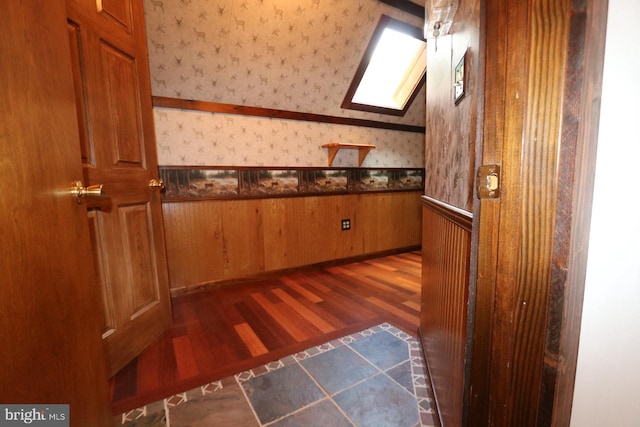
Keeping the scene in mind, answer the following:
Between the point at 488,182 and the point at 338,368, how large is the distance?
1369 mm

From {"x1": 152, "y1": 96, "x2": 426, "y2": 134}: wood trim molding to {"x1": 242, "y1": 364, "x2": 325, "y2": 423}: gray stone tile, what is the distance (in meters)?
2.17

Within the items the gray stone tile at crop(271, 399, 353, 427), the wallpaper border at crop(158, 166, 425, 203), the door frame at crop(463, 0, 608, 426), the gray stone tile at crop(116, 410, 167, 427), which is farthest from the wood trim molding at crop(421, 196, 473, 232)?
the wallpaper border at crop(158, 166, 425, 203)

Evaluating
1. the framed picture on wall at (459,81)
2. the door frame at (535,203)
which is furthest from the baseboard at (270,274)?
the door frame at (535,203)

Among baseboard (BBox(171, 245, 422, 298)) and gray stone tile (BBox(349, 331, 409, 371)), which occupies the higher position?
gray stone tile (BBox(349, 331, 409, 371))

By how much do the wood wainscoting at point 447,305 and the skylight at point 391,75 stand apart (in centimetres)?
211

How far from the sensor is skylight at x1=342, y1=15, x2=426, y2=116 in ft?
9.55

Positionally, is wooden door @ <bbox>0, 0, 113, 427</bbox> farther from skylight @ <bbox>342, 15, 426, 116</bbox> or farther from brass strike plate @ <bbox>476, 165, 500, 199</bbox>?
skylight @ <bbox>342, 15, 426, 116</bbox>

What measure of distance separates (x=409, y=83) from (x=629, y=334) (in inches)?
140

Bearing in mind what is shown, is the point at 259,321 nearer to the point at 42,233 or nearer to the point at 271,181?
the point at 271,181

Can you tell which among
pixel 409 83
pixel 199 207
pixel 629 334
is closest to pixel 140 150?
pixel 199 207

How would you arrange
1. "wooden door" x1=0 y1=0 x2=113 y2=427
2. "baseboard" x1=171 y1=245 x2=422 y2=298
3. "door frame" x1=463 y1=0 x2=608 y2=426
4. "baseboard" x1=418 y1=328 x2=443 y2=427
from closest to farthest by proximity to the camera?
"door frame" x1=463 y1=0 x2=608 y2=426, "wooden door" x1=0 y1=0 x2=113 y2=427, "baseboard" x1=418 y1=328 x2=443 y2=427, "baseboard" x1=171 y1=245 x2=422 y2=298

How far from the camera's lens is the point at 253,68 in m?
2.44

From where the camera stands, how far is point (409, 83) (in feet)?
11.3

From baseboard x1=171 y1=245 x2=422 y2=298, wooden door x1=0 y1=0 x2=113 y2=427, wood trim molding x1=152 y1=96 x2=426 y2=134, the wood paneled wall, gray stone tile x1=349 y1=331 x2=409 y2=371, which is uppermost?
wood trim molding x1=152 y1=96 x2=426 y2=134
